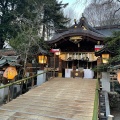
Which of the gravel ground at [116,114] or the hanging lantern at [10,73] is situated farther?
the gravel ground at [116,114]

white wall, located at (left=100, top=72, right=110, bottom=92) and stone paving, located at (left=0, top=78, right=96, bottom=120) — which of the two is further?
white wall, located at (left=100, top=72, right=110, bottom=92)

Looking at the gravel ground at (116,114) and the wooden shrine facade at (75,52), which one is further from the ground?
the wooden shrine facade at (75,52)

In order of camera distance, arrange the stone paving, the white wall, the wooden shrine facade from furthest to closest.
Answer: the wooden shrine facade, the white wall, the stone paving

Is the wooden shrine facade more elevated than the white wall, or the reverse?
the wooden shrine facade

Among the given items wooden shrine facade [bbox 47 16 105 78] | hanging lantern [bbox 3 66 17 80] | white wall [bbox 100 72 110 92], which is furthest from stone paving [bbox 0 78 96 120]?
wooden shrine facade [bbox 47 16 105 78]

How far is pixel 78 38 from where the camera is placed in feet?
48.3

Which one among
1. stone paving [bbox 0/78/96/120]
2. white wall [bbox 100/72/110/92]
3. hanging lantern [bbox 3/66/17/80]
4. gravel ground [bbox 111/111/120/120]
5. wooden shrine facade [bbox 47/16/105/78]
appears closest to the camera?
stone paving [bbox 0/78/96/120]

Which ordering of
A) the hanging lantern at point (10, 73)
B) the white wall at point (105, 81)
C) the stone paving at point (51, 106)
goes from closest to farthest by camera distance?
the stone paving at point (51, 106) < the hanging lantern at point (10, 73) < the white wall at point (105, 81)

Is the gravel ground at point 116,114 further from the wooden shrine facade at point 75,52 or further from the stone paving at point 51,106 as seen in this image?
the wooden shrine facade at point 75,52

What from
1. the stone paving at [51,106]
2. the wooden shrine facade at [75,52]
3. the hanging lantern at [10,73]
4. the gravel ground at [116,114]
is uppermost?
the wooden shrine facade at [75,52]

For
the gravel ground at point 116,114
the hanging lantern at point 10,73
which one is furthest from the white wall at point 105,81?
the hanging lantern at point 10,73

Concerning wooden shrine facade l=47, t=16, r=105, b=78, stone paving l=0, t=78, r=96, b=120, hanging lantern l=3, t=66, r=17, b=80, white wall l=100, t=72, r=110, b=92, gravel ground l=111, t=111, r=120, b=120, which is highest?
wooden shrine facade l=47, t=16, r=105, b=78

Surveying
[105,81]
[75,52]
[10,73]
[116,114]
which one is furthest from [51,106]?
[75,52]

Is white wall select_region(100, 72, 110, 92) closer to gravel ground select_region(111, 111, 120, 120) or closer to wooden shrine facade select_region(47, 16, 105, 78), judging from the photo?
gravel ground select_region(111, 111, 120, 120)
